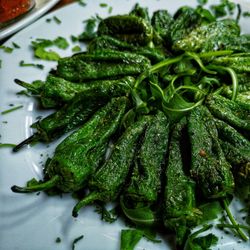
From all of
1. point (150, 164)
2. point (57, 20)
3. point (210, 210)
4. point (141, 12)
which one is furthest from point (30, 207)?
point (141, 12)

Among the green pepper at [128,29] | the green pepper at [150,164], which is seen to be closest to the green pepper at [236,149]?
the green pepper at [150,164]

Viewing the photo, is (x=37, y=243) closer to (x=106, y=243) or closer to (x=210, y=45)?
(x=106, y=243)

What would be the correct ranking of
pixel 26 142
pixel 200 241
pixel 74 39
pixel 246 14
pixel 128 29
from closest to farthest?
pixel 200 241, pixel 26 142, pixel 128 29, pixel 74 39, pixel 246 14

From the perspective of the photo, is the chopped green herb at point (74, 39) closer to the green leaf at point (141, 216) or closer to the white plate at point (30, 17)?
the white plate at point (30, 17)

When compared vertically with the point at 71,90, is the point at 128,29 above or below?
above

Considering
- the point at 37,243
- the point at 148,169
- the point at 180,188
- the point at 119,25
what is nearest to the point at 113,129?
the point at 148,169

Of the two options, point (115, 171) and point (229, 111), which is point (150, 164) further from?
point (229, 111)
